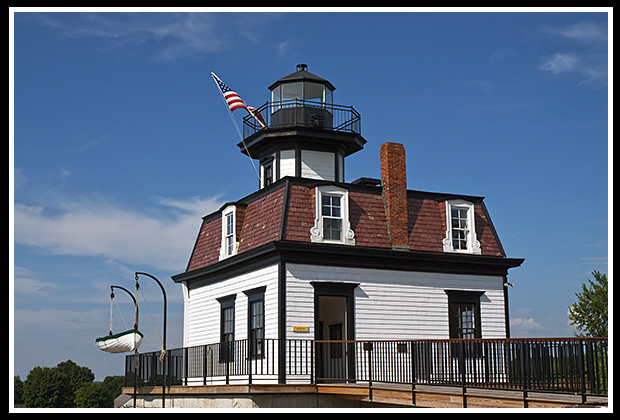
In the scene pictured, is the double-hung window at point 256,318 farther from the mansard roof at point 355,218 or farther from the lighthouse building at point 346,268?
the mansard roof at point 355,218

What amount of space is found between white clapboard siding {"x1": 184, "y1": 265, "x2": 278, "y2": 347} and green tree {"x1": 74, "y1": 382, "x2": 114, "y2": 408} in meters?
66.9

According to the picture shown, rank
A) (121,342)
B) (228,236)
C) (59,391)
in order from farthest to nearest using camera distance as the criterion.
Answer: (59,391), (228,236), (121,342)

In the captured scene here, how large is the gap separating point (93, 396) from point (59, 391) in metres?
3.93

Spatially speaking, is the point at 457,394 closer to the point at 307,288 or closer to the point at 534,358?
the point at 534,358

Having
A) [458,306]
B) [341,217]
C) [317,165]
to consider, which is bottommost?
[458,306]

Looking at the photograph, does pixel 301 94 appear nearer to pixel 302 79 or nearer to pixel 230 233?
pixel 302 79

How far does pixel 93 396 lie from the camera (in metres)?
91.6

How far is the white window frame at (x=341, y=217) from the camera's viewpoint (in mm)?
22484

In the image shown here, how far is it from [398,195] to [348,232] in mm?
2362

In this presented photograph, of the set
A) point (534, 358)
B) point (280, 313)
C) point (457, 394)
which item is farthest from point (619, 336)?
point (280, 313)

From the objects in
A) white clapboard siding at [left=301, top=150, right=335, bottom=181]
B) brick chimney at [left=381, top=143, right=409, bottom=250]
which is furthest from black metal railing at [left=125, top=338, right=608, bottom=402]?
white clapboard siding at [left=301, top=150, right=335, bottom=181]

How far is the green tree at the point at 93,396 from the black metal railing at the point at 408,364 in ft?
225

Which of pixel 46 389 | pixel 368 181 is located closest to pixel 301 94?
pixel 368 181

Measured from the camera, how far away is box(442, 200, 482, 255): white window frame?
2450 centimetres
